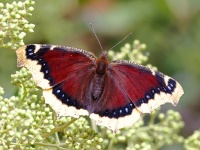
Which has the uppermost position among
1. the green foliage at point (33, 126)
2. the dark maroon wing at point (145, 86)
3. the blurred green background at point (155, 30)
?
the blurred green background at point (155, 30)

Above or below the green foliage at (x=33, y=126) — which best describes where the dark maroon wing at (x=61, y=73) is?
above

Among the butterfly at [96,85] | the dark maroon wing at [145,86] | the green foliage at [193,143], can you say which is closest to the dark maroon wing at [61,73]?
the butterfly at [96,85]

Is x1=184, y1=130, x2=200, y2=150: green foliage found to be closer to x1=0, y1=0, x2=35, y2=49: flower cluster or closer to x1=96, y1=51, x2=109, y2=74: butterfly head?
x1=96, y1=51, x2=109, y2=74: butterfly head

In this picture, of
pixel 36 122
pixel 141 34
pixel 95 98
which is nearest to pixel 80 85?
pixel 95 98

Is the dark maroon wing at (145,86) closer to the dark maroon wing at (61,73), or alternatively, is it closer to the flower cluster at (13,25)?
the dark maroon wing at (61,73)

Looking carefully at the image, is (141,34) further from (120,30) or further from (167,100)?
(167,100)

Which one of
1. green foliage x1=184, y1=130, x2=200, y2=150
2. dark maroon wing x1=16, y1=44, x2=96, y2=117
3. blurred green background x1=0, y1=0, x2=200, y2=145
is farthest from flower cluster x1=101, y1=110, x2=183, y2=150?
blurred green background x1=0, y1=0, x2=200, y2=145

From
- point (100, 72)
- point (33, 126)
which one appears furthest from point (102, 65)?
point (33, 126)
